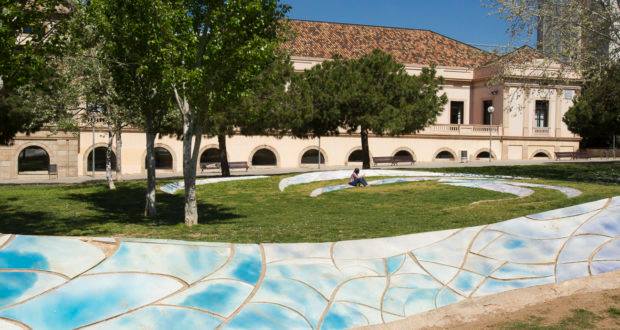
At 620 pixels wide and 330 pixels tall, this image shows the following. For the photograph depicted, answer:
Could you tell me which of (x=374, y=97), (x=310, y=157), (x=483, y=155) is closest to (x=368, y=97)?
(x=374, y=97)

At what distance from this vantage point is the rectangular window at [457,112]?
54906 millimetres

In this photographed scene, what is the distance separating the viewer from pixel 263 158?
46.6 meters

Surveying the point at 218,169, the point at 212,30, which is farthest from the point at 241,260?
the point at 218,169

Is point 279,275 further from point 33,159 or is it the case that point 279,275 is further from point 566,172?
point 33,159

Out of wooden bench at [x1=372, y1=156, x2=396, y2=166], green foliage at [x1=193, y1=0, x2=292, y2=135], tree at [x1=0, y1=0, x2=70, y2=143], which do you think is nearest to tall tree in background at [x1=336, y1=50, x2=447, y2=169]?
wooden bench at [x1=372, y1=156, x2=396, y2=166]

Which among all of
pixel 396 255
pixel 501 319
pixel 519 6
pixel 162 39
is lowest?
pixel 501 319

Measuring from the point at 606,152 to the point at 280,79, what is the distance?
113 feet

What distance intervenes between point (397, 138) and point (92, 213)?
1324 inches

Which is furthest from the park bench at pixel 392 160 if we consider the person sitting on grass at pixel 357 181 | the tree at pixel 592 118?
the person sitting on grass at pixel 357 181

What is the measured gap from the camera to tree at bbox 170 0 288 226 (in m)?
12.4

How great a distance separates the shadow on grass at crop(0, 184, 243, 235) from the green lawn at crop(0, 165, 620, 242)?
0.03 metres

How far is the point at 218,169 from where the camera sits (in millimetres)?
42125

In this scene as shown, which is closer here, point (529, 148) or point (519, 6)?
point (519, 6)

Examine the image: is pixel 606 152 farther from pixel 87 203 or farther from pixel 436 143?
pixel 87 203
